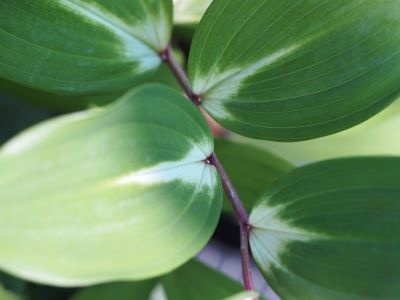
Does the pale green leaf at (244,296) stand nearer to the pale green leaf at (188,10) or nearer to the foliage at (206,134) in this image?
the foliage at (206,134)

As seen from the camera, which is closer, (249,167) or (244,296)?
(244,296)

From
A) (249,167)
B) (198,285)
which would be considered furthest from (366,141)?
(198,285)

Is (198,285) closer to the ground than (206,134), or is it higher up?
closer to the ground

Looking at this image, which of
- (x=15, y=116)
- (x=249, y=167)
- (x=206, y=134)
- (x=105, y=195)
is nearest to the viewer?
(x=105, y=195)

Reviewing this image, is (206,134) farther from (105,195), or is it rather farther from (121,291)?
(121,291)

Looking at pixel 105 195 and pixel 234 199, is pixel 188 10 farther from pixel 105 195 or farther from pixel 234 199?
pixel 105 195

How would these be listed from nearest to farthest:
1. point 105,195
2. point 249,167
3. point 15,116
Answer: point 105,195 < point 249,167 < point 15,116

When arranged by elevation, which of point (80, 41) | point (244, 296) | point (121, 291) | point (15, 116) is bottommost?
point (121, 291)

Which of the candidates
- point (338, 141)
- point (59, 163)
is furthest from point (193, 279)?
point (59, 163)
